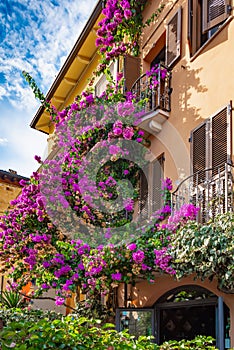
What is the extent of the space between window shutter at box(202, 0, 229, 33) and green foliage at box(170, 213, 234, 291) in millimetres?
4330

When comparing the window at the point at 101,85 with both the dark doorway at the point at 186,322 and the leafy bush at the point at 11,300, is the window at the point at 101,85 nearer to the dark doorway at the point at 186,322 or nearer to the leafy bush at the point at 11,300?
the leafy bush at the point at 11,300

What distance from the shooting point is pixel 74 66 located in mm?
17438

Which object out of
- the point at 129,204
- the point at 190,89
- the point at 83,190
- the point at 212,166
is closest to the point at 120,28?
the point at 190,89

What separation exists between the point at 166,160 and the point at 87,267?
10.3 feet

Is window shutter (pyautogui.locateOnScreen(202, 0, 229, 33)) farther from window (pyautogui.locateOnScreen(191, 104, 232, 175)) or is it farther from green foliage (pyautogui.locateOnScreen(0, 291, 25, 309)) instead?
green foliage (pyautogui.locateOnScreen(0, 291, 25, 309))

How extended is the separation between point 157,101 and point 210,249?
208 inches

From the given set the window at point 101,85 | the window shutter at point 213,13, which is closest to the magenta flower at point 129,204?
the window shutter at point 213,13

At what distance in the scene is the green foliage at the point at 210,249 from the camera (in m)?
7.05

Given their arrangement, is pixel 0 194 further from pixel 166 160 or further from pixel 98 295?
pixel 166 160

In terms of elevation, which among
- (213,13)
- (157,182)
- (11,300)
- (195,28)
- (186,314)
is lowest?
(186,314)

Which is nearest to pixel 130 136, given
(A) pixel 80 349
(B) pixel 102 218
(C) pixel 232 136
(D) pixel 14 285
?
(B) pixel 102 218

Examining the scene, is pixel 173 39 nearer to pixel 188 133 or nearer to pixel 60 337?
pixel 188 133

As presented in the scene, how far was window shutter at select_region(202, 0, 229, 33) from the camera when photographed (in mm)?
9508

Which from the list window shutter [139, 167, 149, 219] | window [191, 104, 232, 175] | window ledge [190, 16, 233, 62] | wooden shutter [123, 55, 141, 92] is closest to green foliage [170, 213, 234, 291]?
window [191, 104, 232, 175]
